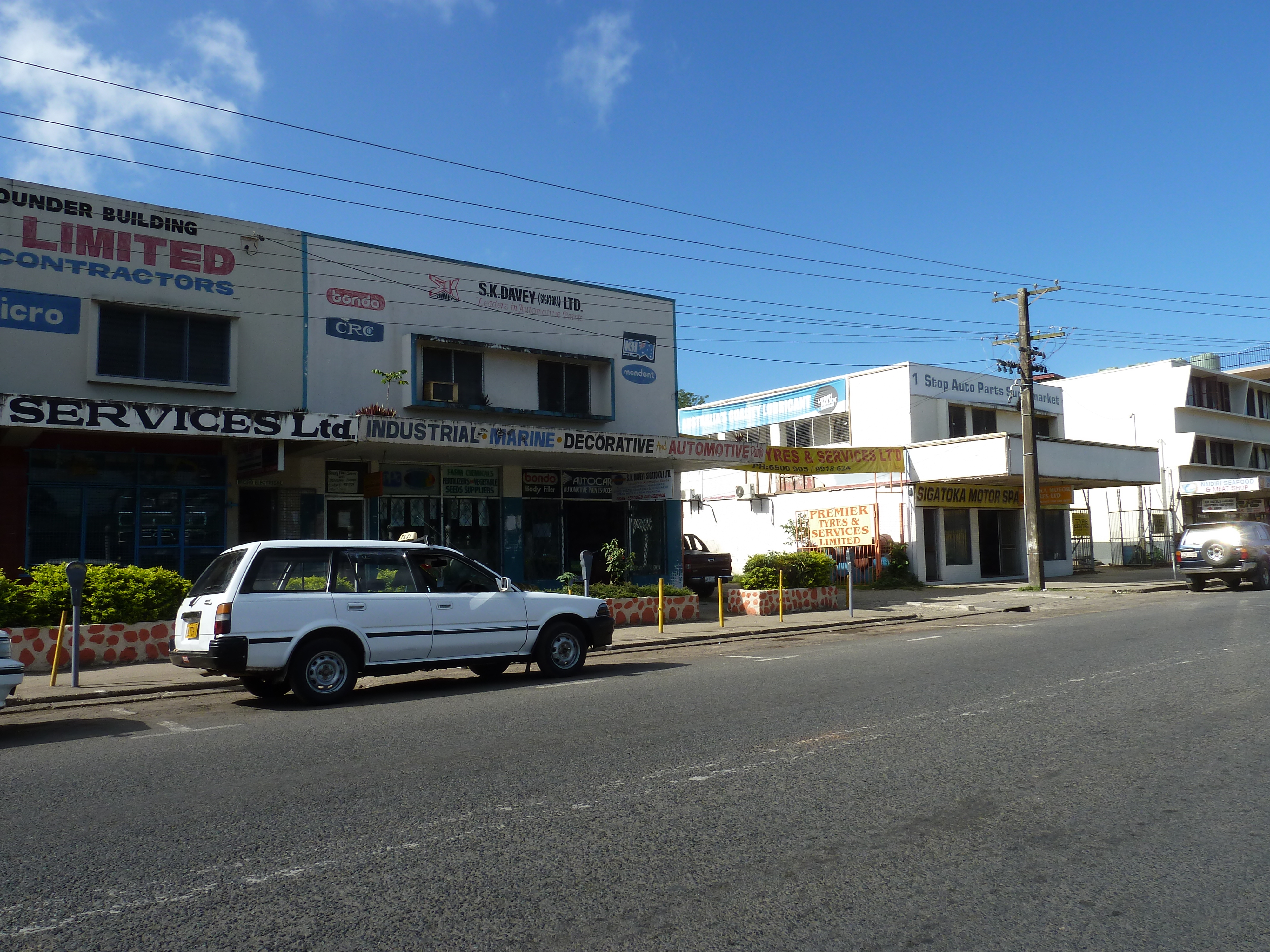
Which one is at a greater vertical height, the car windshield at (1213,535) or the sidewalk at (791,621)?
the car windshield at (1213,535)

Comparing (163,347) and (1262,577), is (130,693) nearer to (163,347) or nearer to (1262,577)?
(163,347)

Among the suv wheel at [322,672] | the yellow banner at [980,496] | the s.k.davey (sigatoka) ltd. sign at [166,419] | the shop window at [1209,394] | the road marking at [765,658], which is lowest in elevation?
the road marking at [765,658]

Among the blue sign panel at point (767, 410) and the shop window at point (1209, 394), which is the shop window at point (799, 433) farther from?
the shop window at point (1209, 394)

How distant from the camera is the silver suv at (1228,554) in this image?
25.1m

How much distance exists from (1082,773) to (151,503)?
1602 centimetres

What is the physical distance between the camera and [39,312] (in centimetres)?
1655

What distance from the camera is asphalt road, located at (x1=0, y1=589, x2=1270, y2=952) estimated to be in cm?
391

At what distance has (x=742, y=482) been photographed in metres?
36.1

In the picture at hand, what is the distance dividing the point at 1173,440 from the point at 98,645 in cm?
4546

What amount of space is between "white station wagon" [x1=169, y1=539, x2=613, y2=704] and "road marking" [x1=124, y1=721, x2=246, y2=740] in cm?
73

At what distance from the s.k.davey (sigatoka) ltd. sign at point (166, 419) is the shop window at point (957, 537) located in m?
21.9

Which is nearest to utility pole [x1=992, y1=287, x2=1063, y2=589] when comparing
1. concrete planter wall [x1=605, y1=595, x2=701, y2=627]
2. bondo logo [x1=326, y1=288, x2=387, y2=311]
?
concrete planter wall [x1=605, y1=595, x2=701, y2=627]

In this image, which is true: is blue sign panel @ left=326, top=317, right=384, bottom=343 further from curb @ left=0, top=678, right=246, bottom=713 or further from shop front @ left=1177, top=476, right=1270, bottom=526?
shop front @ left=1177, top=476, right=1270, bottom=526

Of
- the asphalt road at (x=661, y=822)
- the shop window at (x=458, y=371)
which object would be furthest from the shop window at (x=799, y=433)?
the asphalt road at (x=661, y=822)
